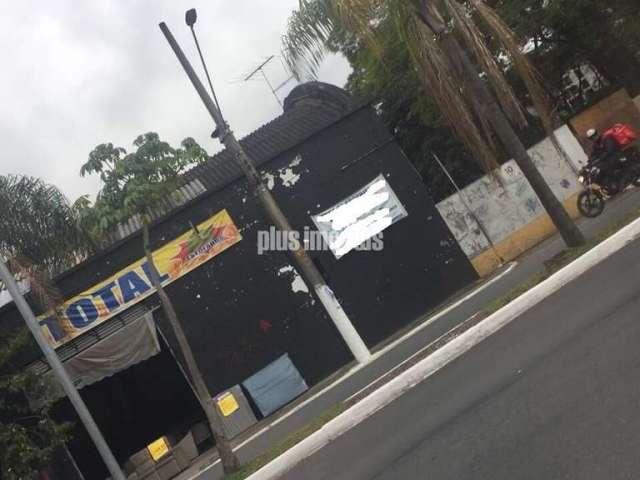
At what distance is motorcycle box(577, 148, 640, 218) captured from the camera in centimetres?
1270

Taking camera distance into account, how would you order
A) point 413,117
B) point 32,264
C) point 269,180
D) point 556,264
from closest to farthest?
point 556,264 → point 32,264 → point 269,180 → point 413,117

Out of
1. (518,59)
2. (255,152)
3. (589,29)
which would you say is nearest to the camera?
(518,59)

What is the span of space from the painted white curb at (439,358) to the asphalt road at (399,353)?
1.74m

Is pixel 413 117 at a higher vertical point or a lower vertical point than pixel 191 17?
lower

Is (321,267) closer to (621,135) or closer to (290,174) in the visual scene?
(290,174)

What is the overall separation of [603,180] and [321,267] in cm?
630

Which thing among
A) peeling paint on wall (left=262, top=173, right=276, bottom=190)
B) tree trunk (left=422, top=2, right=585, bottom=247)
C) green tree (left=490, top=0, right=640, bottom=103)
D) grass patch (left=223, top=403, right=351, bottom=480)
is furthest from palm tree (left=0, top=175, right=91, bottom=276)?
green tree (left=490, top=0, right=640, bottom=103)

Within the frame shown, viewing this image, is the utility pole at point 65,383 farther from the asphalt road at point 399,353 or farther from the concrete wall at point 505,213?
the concrete wall at point 505,213

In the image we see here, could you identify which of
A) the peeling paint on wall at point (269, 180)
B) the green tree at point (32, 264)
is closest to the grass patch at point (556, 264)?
the peeling paint on wall at point (269, 180)

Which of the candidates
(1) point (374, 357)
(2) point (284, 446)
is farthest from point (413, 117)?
(2) point (284, 446)

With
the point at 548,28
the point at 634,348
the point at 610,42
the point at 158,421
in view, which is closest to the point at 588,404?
the point at 634,348

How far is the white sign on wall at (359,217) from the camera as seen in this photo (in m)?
13.4

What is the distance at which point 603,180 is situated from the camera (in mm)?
12742

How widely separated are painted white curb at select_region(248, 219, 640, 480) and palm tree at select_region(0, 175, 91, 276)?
18.3ft
